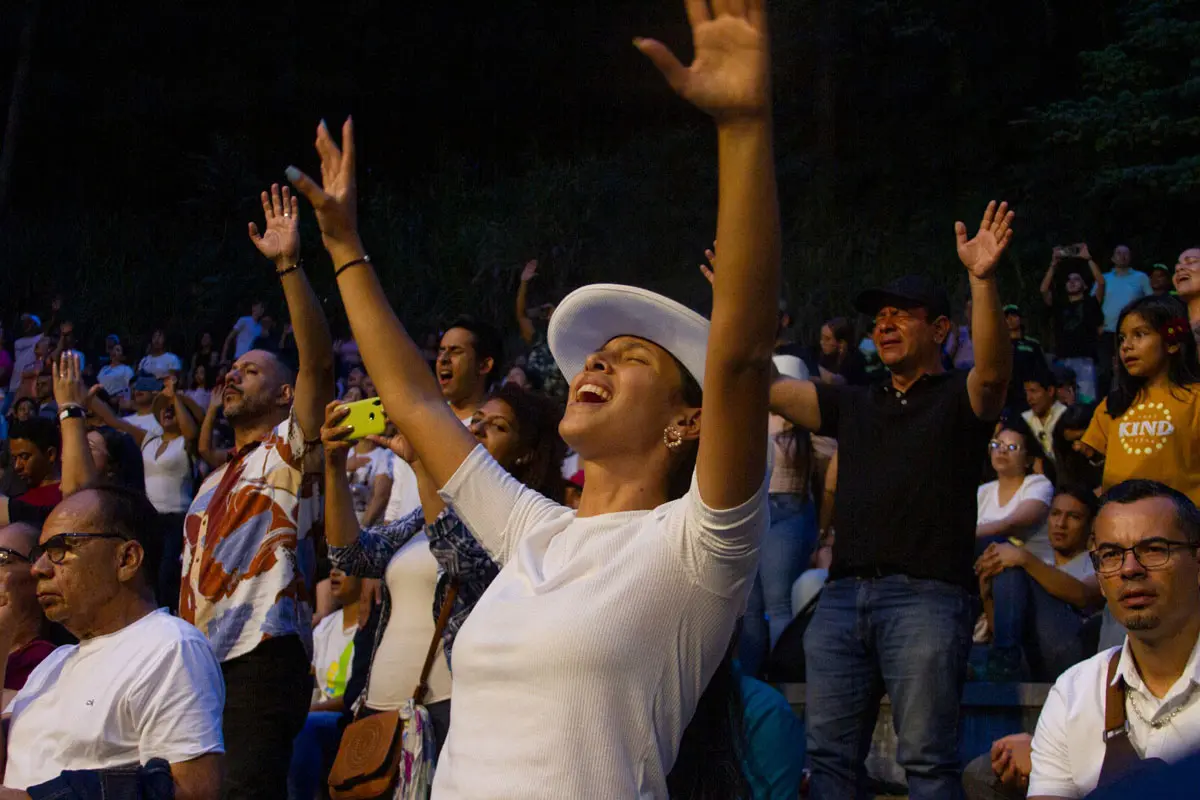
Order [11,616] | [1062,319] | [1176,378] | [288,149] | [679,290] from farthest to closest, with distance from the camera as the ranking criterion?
[288,149] < [679,290] < [1062,319] < [1176,378] < [11,616]

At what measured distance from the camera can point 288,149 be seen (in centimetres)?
2541

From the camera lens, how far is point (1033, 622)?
6.44 meters

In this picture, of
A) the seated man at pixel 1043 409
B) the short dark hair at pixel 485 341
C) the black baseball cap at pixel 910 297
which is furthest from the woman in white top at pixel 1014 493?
the short dark hair at pixel 485 341

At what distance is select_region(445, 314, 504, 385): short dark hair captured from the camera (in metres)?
5.49

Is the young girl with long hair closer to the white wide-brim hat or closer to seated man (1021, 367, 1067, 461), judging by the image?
the white wide-brim hat

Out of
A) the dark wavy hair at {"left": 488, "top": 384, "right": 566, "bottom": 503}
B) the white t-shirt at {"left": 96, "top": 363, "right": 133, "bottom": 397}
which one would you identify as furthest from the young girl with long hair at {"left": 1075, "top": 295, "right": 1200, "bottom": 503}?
the white t-shirt at {"left": 96, "top": 363, "right": 133, "bottom": 397}

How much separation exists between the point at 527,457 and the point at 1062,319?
10.2 meters

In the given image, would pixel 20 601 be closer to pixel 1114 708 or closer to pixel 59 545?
pixel 59 545

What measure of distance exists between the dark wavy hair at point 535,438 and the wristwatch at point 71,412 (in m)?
1.88

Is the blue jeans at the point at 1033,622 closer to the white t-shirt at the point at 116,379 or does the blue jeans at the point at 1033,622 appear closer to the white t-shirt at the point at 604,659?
the white t-shirt at the point at 604,659

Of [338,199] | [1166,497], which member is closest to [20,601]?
[338,199]

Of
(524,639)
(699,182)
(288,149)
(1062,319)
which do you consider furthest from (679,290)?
(524,639)

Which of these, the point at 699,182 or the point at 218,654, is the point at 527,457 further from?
the point at 699,182

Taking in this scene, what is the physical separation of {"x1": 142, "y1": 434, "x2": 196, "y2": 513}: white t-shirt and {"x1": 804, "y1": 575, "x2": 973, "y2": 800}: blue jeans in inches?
239
